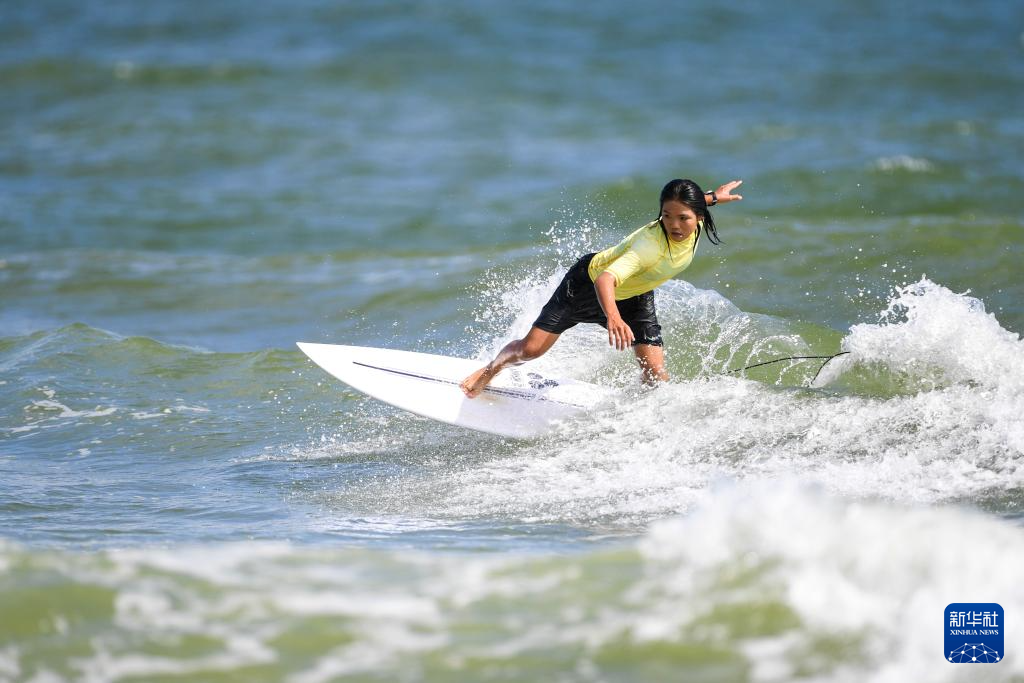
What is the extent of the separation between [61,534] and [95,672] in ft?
5.70

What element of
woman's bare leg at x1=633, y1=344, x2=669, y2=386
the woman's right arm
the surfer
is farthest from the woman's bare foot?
the woman's right arm

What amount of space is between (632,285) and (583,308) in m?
0.36

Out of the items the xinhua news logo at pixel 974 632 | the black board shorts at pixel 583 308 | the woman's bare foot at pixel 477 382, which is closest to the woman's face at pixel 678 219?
the black board shorts at pixel 583 308

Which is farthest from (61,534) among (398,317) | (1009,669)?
(398,317)

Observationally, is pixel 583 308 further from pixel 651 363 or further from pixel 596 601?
pixel 596 601

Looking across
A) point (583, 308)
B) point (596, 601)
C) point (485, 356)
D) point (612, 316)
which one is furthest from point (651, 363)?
point (596, 601)

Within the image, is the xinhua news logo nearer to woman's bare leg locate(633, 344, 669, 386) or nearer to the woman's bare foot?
woman's bare leg locate(633, 344, 669, 386)

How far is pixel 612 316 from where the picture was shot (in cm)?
587

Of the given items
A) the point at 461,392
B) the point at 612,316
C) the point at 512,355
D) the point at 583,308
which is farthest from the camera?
the point at 461,392

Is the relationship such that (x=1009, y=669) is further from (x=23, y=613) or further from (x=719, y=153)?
(x=719, y=153)

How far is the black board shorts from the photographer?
6.56m

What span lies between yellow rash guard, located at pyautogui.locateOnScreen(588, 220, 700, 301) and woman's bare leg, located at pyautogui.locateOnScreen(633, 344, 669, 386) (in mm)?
575

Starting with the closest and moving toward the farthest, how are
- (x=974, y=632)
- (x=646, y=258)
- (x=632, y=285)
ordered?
(x=974, y=632), (x=646, y=258), (x=632, y=285)

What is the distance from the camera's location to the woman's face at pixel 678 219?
6.02 meters
